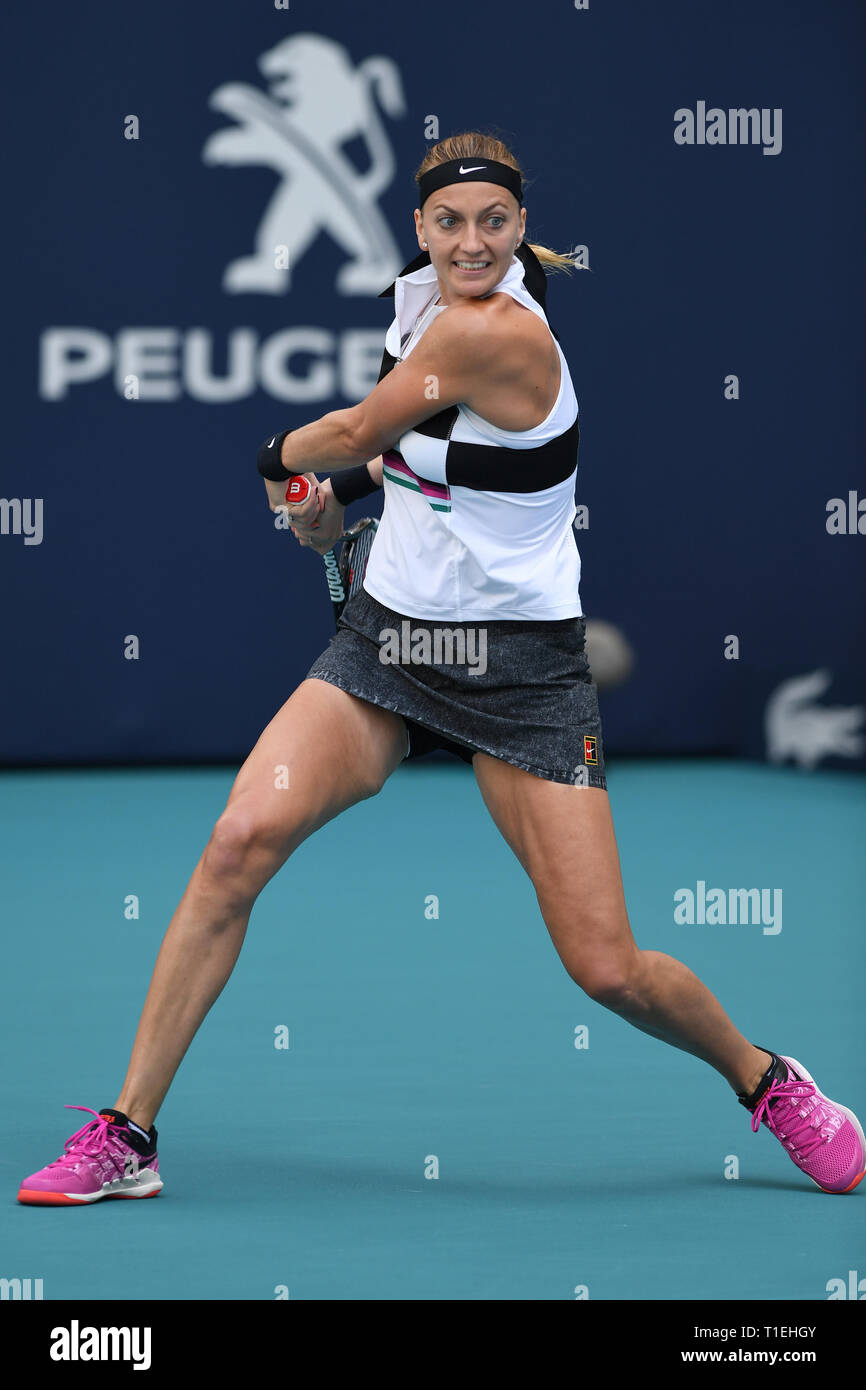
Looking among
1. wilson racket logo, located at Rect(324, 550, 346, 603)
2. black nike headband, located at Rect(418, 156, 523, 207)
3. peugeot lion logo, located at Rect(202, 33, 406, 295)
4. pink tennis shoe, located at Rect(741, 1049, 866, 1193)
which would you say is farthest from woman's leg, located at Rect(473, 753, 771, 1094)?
peugeot lion logo, located at Rect(202, 33, 406, 295)

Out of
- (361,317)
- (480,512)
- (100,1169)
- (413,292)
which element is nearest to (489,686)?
(480,512)

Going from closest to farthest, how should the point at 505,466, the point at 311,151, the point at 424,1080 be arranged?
the point at 505,466
the point at 424,1080
the point at 311,151

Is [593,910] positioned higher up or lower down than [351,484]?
lower down

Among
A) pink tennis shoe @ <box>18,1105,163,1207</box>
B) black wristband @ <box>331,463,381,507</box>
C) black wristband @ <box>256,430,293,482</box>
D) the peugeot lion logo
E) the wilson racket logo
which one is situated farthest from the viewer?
the peugeot lion logo

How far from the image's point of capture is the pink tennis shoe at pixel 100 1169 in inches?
128

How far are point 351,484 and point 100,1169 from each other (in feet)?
4.34

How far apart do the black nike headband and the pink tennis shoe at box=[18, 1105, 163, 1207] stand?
1663 millimetres

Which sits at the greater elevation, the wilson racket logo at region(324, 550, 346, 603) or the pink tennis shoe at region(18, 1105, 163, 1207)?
the wilson racket logo at region(324, 550, 346, 603)

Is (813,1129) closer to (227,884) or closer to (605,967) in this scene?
(605,967)

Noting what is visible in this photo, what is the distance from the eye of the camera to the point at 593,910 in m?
3.36

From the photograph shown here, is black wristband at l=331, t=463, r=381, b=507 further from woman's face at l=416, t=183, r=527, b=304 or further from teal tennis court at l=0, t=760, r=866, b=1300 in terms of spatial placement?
teal tennis court at l=0, t=760, r=866, b=1300

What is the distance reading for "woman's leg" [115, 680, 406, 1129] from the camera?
130 inches

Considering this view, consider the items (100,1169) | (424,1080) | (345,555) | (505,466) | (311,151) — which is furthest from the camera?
(311,151)

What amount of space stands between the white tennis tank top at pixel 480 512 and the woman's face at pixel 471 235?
57 millimetres
